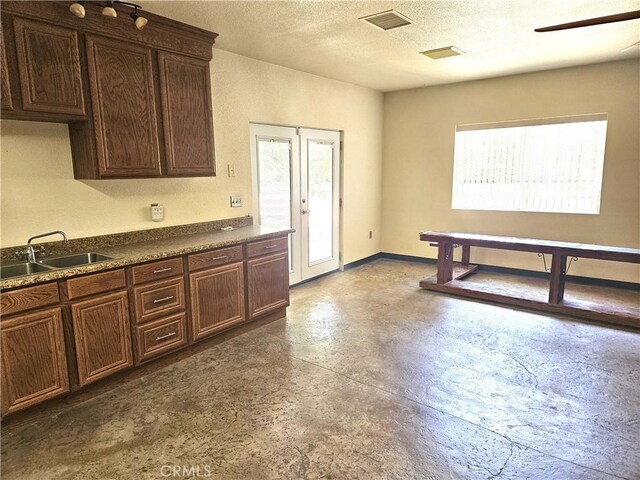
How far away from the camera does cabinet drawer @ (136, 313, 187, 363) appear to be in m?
2.76

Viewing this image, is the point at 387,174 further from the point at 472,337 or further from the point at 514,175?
the point at 472,337

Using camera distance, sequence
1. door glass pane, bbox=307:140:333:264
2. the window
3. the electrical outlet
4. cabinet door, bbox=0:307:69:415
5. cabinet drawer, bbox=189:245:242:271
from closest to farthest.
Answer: cabinet door, bbox=0:307:69:415 → cabinet drawer, bbox=189:245:242:271 → the electrical outlet → the window → door glass pane, bbox=307:140:333:264

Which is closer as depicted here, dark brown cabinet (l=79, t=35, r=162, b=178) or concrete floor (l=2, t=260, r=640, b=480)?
concrete floor (l=2, t=260, r=640, b=480)

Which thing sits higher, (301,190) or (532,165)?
(532,165)

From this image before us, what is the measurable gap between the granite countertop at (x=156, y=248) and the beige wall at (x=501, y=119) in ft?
9.59

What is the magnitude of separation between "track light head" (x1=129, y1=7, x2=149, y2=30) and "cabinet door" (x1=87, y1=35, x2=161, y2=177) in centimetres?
18

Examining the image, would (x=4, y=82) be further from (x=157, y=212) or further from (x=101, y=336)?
(x=101, y=336)

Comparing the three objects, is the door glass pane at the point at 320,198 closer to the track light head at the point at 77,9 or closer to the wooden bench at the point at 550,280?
the wooden bench at the point at 550,280

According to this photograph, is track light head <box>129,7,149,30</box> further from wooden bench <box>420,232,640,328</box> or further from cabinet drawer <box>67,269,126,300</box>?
wooden bench <box>420,232,640,328</box>

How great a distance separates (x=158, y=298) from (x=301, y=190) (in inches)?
96.2

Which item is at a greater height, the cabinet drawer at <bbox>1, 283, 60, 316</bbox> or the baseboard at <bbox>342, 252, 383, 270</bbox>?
the cabinet drawer at <bbox>1, 283, 60, 316</bbox>

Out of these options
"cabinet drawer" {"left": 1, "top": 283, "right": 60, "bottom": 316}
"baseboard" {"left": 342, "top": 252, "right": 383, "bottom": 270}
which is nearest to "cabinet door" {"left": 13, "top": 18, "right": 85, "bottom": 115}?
"cabinet drawer" {"left": 1, "top": 283, "right": 60, "bottom": 316}

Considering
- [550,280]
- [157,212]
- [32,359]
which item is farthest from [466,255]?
[32,359]

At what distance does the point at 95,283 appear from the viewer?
2.45 m
